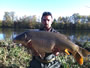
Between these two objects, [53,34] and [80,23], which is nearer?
[53,34]

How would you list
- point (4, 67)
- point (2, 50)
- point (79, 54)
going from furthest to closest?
point (2, 50) → point (4, 67) → point (79, 54)

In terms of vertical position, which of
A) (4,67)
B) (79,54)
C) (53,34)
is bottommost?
(4,67)

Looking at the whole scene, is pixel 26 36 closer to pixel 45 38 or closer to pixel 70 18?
pixel 45 38

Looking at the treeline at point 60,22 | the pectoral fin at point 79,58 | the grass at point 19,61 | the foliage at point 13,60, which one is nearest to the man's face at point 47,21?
the pectoral fin at point 79,58

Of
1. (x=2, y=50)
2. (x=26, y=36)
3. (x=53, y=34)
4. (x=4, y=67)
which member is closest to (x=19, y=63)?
(x=4, y=67)

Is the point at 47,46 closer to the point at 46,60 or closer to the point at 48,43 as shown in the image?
the point at 48,43

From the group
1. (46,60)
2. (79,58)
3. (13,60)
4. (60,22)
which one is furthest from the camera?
(60,22)

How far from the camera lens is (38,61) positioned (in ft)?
8.75

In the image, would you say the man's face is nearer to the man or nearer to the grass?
the man

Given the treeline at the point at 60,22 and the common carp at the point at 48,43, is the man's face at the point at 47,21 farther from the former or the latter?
the treeline at the point at 60,22

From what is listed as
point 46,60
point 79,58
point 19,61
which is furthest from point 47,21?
point 19,61

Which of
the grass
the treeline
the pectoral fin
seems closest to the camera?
the pectoral fin

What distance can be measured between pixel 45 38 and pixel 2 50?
11.0 ft

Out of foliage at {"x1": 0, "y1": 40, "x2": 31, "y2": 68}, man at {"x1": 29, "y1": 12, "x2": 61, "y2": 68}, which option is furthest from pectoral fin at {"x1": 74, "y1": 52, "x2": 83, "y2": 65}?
foliage at {"x1": 0, "y1": 40, "x2": 31, "y2": 68}
